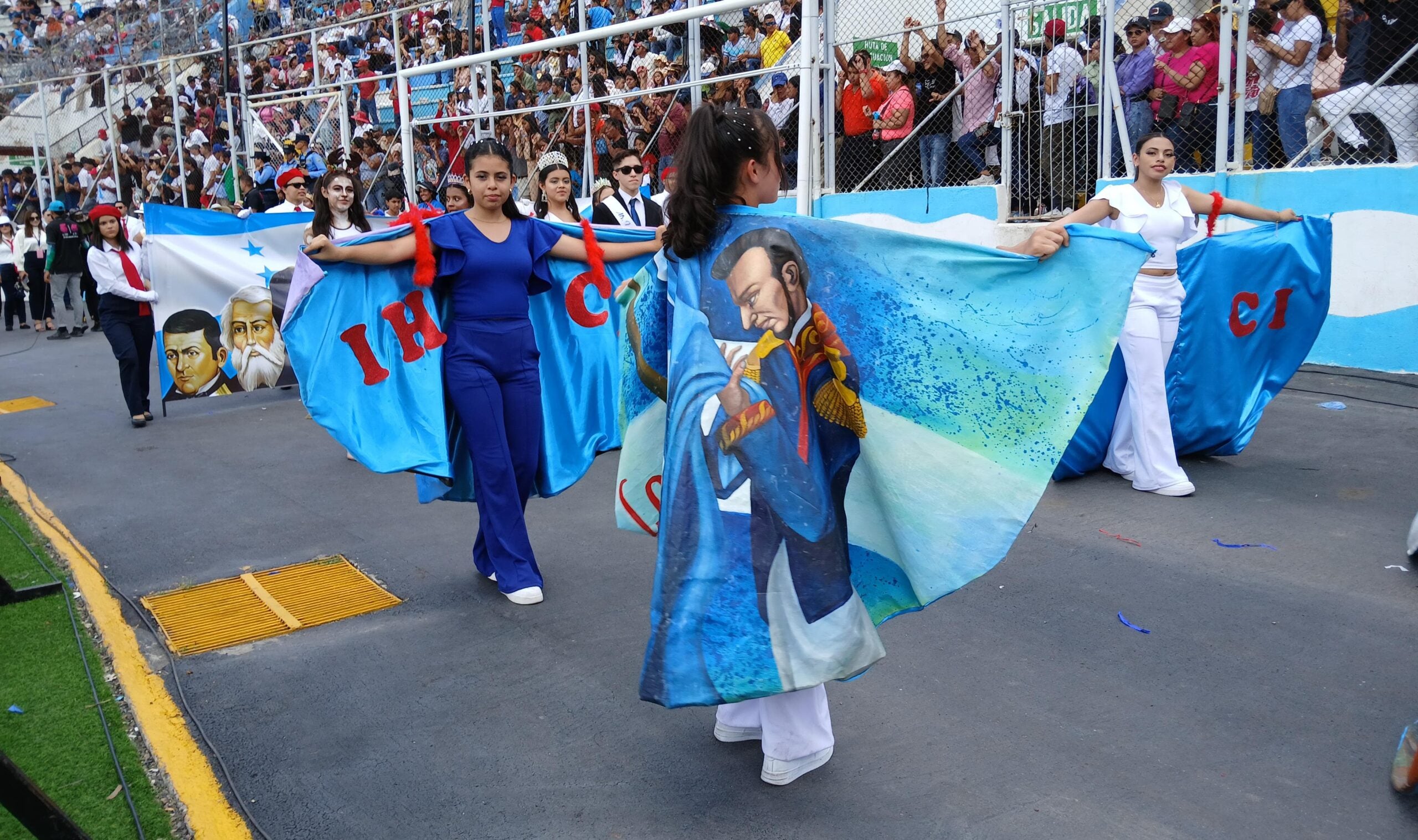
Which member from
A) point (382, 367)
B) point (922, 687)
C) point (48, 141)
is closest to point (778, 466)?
point (922, 687)

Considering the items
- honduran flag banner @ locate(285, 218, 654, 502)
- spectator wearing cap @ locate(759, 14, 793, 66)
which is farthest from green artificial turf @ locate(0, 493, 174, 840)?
A: spectator wearing cap @ locate(759, 14, 793, 66)

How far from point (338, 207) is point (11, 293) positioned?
43.8 ft

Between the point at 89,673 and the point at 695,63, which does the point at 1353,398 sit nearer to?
the point at 695,63

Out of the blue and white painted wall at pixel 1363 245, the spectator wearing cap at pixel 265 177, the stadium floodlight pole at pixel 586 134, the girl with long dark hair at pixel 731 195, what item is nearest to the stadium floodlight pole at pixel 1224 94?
the blue and white painted wall at pixel 1363 245

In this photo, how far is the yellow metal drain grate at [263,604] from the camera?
15.5 ft

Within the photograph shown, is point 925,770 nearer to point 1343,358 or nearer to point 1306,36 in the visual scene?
point 1343,358

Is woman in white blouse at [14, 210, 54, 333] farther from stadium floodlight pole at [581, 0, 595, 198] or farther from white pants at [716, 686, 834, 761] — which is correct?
white pants at [716, 686, 834, 761]

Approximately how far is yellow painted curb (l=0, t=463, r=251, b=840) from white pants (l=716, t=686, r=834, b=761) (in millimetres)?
1444

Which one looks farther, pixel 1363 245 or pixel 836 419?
pixel 1363 245

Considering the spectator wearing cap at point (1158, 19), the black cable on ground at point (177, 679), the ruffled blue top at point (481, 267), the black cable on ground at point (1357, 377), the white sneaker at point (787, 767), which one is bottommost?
the black cable on ground at point (177, 679)

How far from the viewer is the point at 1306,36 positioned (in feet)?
29.9

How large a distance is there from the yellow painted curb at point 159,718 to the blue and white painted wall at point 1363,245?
19.2 feet

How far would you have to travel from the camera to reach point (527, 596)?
16.1ft

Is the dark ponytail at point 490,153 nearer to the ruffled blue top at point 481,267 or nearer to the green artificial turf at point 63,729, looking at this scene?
the ruffled blue top at point 481,267
